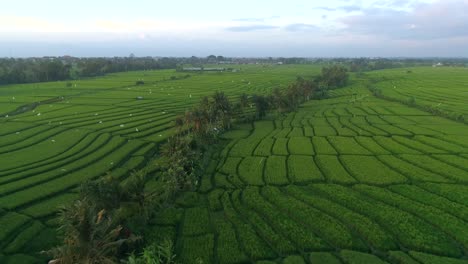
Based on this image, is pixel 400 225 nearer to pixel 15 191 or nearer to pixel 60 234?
pixel 60 234

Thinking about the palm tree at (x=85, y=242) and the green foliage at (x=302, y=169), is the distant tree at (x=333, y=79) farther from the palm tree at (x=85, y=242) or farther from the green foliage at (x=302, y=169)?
the palm tree at (x=85, y=242)

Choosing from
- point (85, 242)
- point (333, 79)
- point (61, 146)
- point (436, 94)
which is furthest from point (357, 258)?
point (333, 79)

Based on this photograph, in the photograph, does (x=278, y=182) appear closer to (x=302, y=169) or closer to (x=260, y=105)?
(x=302, y=169)

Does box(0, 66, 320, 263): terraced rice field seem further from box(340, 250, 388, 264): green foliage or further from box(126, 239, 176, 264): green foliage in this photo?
box(340, 250, 388, 264): green foliage

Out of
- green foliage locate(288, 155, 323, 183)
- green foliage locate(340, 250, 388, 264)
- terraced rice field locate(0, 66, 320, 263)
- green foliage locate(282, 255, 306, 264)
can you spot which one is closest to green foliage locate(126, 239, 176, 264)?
green foliage locate(282, 255, 306, 264)

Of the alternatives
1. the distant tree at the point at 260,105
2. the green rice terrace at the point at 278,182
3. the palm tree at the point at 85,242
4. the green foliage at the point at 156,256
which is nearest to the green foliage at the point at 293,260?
the green rice terrace at the point at 278,182

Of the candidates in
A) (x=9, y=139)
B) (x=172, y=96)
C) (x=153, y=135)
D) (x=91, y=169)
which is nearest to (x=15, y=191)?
(x=91, y=169)
